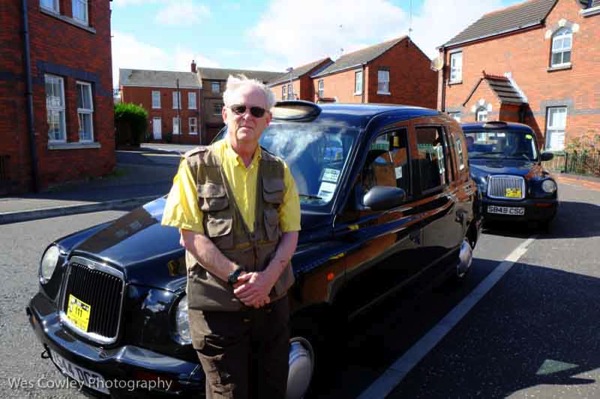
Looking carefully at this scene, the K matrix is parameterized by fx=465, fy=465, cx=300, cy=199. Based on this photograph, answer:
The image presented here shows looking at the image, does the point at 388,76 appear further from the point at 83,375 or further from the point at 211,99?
Result: the point at 83,375

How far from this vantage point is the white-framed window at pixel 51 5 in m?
12.5

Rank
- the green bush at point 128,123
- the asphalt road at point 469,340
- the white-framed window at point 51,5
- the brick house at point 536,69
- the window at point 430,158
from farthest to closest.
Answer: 1. the green bush at point 128,123
2. the brick house at point 536,69
3. the white-framed window at point 51,5
4. the window at point 430,158
5. the asphalt road at point 469,340

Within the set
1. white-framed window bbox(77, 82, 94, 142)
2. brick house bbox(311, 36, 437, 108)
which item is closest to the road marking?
white-framed window bbox(77, 82, 94, 142)

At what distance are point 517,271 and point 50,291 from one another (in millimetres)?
5598

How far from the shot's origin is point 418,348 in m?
3.92

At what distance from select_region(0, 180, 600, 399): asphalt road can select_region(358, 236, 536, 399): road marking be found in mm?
35

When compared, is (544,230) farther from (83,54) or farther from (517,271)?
(83,54)

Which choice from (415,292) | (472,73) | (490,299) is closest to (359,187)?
(415,292)

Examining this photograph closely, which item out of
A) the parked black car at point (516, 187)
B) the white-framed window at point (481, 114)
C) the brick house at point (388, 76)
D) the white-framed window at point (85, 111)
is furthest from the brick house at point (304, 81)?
the parked black car at point (516, 187)

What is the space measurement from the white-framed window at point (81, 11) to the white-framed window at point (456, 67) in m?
19.2

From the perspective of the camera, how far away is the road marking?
3.31m

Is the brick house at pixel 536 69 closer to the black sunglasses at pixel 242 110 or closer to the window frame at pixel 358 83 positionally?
the window frame at pixel 358 83

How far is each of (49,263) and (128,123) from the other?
31.5 meters

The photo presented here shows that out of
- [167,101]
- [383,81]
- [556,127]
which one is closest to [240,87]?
[556,127]
